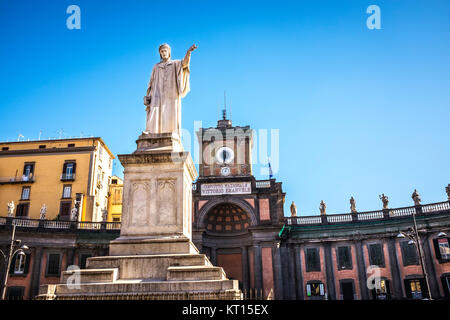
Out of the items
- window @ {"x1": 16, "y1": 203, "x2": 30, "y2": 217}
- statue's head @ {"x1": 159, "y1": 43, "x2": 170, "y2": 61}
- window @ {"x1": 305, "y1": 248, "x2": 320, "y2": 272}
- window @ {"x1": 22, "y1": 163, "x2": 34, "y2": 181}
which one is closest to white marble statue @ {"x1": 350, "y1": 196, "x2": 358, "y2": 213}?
window @ {"x1": 305, "y1": 248, "x2": 320, "y2": 272}

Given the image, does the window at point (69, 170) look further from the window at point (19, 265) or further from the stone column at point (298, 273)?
the stone column at point (298, 273)

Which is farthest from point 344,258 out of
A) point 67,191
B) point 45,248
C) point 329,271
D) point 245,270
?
point 67,191

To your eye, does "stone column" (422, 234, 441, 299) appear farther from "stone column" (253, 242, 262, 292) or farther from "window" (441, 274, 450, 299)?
"stone column" (253, 242, 262, 292)

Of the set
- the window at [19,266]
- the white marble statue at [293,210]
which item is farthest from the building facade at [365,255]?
the window at [19,266]

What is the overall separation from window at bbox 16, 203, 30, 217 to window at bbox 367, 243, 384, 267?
119 feet

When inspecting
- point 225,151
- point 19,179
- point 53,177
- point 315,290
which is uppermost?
point 225,151

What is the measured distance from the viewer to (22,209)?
42.1 meters

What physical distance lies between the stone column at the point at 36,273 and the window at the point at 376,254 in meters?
30.6

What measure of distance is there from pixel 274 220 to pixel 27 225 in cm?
2302

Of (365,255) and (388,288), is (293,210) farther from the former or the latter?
(388,288)

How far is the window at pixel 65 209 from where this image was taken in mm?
41750

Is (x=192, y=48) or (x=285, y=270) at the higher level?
(x=192, y=48)

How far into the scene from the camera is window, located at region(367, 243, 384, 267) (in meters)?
35.9

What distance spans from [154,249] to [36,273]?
31235 mm
